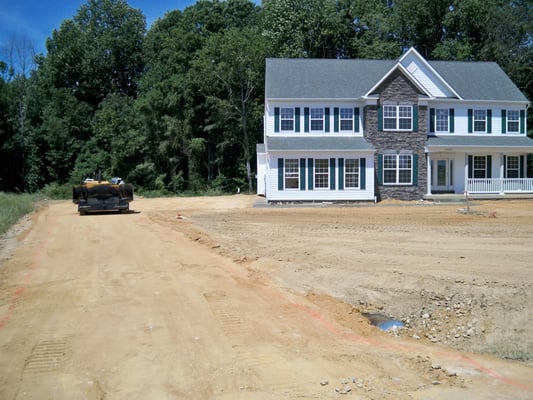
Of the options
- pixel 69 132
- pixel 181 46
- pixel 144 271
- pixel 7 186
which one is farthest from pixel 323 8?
pixel 144 271

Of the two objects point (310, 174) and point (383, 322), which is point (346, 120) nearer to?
point (310, 174)

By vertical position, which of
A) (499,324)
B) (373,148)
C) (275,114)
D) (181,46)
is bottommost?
(499,324)

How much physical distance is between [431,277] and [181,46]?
126 feet

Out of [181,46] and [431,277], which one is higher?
[181,46]

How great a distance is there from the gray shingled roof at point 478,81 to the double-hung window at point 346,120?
24.9ft

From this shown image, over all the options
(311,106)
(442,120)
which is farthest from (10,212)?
(442,120)

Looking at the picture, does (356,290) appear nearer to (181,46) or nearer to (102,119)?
(181,46)

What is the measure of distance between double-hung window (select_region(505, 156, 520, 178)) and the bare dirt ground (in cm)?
1873

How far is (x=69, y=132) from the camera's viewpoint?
48.7 m

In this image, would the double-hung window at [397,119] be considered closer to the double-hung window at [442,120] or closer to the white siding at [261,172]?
the double-hung window at [442,120]

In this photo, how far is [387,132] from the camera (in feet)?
99.7

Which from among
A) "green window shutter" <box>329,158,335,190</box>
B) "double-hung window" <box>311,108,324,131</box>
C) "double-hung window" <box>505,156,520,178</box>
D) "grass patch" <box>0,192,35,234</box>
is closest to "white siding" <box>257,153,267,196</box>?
"double-hung window" <box>311,108,324,131</box>

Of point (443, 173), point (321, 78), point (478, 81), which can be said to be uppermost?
point (321, 78)

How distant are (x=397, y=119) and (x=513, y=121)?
873cm
